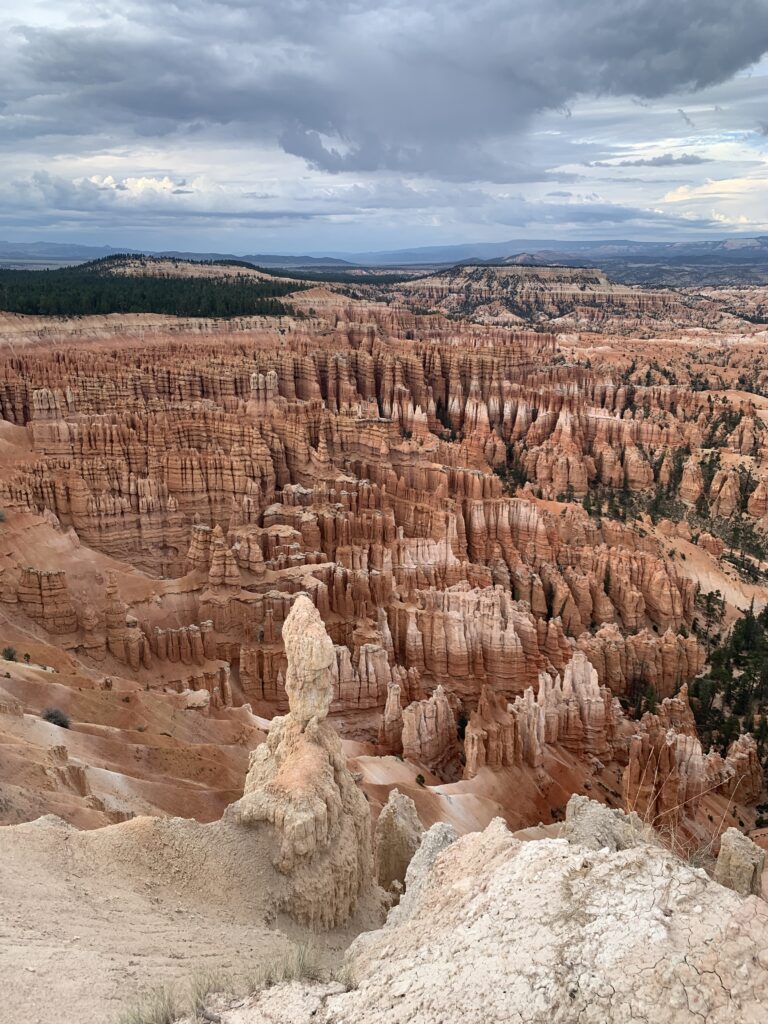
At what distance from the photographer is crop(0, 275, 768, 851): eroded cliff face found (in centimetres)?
1872

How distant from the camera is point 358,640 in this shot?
2322cm

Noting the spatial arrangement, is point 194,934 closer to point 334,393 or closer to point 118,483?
point 118,483

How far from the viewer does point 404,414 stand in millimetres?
56812

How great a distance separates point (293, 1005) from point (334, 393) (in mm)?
55170

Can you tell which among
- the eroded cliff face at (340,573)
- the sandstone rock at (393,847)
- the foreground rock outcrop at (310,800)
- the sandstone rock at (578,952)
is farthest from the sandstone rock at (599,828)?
the sandstone rock at (578,952)

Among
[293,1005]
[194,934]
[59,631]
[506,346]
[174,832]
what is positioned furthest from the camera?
[506,346]

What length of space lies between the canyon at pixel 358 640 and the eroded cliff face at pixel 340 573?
117 millimetres

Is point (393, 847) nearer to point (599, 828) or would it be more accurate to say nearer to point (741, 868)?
point (599, 828)

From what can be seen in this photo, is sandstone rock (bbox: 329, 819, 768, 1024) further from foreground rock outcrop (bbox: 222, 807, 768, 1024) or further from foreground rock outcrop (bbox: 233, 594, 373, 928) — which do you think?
foreground rock outcrop (bbox: 233, 594, 373, 928)

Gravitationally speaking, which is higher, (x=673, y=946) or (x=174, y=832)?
(x=673, y=946)

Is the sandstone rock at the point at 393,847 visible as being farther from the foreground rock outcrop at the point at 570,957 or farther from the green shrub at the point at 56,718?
the green shrub at the point at 56,718

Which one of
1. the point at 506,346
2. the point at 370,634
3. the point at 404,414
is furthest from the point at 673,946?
the point at 506,346

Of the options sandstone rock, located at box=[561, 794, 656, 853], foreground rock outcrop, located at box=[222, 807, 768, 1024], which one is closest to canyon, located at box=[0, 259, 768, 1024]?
foreground rock outcrop, located at box=[222, 807, 768, 1024]

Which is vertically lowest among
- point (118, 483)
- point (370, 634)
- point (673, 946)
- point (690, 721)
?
point (690, 721)
